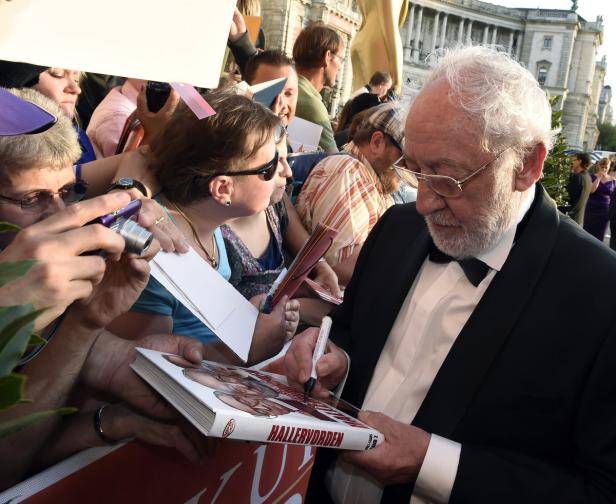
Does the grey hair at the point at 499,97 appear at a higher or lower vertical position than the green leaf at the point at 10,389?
higher

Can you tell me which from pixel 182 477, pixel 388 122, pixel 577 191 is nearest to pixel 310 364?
pixel 182 477

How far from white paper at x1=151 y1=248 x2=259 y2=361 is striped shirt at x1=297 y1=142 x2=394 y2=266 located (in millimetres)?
1481

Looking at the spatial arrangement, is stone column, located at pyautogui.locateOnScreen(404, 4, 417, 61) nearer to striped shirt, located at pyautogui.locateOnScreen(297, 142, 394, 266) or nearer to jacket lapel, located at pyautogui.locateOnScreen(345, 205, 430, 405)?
striped shirt, located at pyautogui.locateOnScreen(297, 142, 394, 266)

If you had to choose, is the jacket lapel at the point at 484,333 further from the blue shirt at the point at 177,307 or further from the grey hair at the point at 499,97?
the blue shirt at the point at 177,307

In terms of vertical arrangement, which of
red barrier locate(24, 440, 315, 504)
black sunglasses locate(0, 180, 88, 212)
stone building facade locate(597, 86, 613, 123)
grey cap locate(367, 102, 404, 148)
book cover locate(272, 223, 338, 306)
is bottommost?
red barrier locate(24, 440, 315, 504)

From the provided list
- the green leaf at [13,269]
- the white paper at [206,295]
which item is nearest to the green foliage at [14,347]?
the green leaf at [13,269]

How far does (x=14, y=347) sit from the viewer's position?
67 cm

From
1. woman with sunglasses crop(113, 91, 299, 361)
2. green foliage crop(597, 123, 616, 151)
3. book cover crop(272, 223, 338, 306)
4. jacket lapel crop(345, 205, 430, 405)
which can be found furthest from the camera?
green foliage crop(597, 123, 616, 151)

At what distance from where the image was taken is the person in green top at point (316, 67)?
15.1ft

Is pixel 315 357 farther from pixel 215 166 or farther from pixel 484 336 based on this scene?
pixel 215 166

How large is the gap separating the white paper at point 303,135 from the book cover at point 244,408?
2.72 m

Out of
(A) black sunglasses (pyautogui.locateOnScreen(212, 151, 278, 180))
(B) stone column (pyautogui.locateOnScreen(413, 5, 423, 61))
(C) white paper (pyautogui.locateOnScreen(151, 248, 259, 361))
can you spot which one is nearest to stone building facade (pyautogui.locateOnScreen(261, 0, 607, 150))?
(B) stone column (pyautogui.locateOnScreen(413, 5, 423, 61))

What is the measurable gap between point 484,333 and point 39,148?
1286mm

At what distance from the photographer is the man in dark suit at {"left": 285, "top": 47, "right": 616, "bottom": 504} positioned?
1521mm
